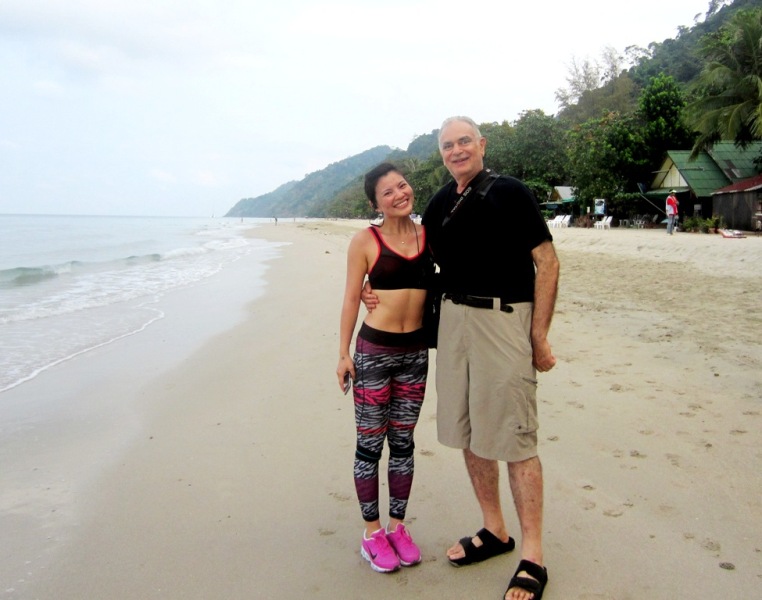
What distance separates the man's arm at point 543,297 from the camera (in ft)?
7.39

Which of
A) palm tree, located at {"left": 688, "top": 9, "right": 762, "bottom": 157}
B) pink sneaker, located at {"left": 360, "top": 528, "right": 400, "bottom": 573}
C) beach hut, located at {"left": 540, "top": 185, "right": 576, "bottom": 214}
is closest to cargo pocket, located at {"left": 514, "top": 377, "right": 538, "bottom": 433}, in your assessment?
pink sneaker, located at {"left": 360, "top": 528, "right": 400, "bottom": 573}

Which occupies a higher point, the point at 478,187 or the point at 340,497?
the point at 478,187

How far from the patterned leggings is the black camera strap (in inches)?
21.6

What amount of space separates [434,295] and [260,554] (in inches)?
55.6

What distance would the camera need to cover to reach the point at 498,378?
7.36ft

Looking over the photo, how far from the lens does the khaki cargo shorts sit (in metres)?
2.24

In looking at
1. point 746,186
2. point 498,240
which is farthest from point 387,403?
point 746,186

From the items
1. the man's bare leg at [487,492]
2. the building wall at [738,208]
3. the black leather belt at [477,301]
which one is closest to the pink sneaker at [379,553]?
the man's bare leg at [487,492]

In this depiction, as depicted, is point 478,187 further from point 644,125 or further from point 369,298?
point 644,125

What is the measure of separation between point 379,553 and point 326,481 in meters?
0.85

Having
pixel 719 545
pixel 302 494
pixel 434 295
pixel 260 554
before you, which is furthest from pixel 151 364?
pixel 719 545

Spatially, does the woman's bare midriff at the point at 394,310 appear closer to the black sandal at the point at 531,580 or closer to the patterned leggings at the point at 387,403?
the patterned leggings at the point at 387,403

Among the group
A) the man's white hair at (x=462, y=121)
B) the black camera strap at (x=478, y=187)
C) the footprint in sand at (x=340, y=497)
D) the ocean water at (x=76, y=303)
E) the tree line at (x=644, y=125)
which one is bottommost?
the ocean water at (x=76, y=303)

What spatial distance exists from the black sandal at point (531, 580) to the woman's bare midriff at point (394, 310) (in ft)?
3.47
